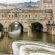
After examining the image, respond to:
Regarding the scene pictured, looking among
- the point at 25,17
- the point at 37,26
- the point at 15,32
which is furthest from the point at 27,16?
the point at 37,26

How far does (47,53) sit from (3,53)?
246cm

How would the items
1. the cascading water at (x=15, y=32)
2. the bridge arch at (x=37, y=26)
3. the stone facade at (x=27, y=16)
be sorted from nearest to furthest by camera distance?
the cascading water at (x=15, y=32) < the stone facade at (x=27, y=16) < the bridge arch at (x=37, y=26)

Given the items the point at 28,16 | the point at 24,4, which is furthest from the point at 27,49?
the point at 24,4

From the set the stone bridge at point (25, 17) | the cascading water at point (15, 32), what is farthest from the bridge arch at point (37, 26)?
the cascading water at point (15, 32)

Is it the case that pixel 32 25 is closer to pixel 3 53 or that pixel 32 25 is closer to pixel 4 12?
pixel 4 12

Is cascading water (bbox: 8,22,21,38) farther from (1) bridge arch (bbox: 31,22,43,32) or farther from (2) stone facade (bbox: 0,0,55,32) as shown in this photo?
(1) bridge arch (bbox: 31,22,43,32)

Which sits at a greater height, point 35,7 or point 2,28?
point 35,7

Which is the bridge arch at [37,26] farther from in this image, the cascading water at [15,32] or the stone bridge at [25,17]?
the cascading water at [15,32]

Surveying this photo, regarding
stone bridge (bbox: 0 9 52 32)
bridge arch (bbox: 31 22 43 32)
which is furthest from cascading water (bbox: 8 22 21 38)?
bridge arch (bbox: 31 22 43 32)

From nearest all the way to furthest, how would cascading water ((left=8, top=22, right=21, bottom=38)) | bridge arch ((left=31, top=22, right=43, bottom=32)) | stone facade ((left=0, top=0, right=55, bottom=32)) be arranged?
1. cascading water ((left=8, top=22, right=21, bottom=38))
2. stone facade ((left=0, top=0, right=55, bottom=32))
3. bridge arch ((left=31, top=22, right=43, bottom=32))

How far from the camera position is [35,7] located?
21.4m

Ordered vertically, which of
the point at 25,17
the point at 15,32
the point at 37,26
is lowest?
the point at 15,32

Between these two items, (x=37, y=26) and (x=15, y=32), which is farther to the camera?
(x=37, y=26)

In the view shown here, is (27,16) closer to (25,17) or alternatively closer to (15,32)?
(25,17)
